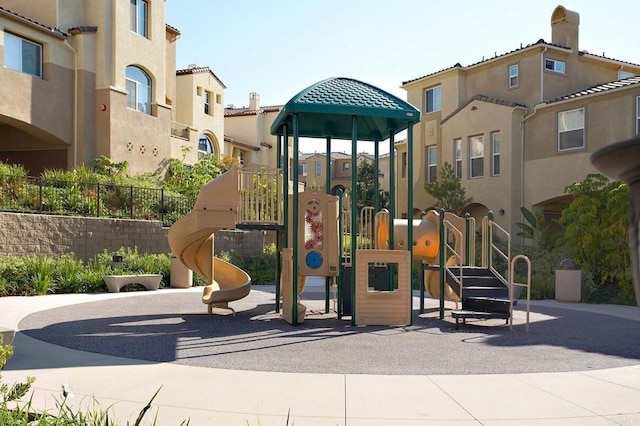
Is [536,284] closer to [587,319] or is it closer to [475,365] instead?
[587,319]

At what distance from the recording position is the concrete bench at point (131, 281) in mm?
17609

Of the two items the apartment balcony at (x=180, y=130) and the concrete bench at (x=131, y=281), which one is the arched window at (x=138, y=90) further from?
the concrete bench at (x=131, y=281)

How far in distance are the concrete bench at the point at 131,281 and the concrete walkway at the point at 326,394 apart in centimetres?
966

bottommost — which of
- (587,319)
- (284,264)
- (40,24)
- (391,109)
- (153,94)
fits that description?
(587,319)

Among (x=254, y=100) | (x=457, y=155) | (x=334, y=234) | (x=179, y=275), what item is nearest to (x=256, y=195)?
(x=334, y=234)

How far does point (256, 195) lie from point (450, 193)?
665 inches

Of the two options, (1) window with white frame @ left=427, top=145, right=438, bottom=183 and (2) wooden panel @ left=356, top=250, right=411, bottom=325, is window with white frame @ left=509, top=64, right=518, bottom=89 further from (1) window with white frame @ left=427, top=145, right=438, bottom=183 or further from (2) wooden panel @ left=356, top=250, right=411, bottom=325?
(2) wooden panel @ left=356, top=250, right=411, bottom=325

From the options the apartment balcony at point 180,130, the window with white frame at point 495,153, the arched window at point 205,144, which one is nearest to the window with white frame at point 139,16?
the apartment balcony at point 180,130

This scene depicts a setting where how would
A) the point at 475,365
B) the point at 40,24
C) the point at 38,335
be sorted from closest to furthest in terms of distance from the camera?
the point at 475,365 → the point at 38,335 → the point at 40,24

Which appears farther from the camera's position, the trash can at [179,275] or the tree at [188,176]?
the tree at [188,176]

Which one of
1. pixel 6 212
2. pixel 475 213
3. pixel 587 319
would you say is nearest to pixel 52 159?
pixel 6 212

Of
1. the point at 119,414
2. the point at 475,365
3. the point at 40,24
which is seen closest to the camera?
the point at 119,414

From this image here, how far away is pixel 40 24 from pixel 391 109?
1934 centimetres

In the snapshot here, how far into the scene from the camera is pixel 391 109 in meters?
11.5
